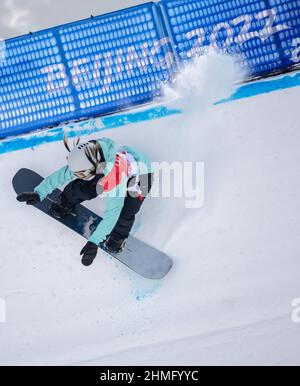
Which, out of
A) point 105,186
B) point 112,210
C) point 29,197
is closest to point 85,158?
point 105,186

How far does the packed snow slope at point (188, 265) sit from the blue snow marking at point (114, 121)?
38 millimetres

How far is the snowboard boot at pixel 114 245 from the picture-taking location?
2674 millimetres

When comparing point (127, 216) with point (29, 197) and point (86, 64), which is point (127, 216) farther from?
point (86, 64)

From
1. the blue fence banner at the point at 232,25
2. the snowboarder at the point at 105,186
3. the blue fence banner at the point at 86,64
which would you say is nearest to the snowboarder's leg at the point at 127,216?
the snowboarder at the point at 105,186

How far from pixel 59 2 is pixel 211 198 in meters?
1.33

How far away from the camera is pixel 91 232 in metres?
2.74

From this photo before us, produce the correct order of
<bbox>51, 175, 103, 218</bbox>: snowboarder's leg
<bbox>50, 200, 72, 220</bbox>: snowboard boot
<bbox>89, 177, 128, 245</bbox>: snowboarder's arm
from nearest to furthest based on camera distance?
<bbox>89, 177, 128, 245</bbox>: snowboarder's arm → <bbox>51, 175, 103, 218</bbox>: snowboarder's leg → <bbox>50, 200, 72, 220</bbox>: snowboard boot

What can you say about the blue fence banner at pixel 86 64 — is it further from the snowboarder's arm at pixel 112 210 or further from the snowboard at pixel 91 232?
Answer: the snowboarder's arm at pixel 112 210

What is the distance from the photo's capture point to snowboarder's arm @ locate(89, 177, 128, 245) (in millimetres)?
2305

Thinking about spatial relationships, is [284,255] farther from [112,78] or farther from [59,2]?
[59,2]

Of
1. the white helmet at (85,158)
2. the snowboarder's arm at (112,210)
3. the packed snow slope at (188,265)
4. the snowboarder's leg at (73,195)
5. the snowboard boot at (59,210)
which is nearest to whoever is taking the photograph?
the white helmet at (85,158)

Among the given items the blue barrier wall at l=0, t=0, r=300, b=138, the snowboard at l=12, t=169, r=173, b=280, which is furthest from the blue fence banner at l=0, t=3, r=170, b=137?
the snowboard at l=12, t=169, r=173, b=280

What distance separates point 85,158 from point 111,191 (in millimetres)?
235

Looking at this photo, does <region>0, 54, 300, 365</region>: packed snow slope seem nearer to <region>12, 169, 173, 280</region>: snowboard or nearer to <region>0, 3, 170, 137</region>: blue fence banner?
<region>12, 169, 173, 280</region>: snowboard
